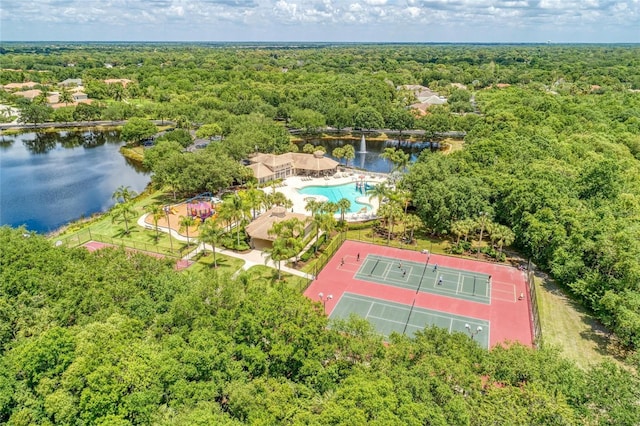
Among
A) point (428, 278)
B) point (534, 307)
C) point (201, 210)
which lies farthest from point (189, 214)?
point (534, 307)

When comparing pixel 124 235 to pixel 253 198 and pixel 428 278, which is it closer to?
pixel 253 198

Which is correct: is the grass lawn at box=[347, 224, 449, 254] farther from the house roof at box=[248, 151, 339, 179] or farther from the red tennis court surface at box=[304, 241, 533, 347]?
the house roof at box=[248, 151, 339, 179]

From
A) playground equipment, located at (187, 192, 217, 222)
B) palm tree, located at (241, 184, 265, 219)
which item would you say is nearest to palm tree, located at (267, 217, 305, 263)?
palm tree, located at (241, 184, 265, 219)

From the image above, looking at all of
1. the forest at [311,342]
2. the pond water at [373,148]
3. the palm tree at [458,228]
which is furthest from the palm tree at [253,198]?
the pond water at [373,148]

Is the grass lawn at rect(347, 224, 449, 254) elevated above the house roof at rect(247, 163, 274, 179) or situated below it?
below

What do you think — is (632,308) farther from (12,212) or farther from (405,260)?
(12,212)

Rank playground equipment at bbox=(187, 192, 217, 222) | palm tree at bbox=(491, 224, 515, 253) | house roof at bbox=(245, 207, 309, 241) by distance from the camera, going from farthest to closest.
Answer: playground equipment at bbox=(187, 192, 217, 222), house roof at bbox=(245, 207, 309, 241), palm tree at bbox=(491, 224, 515, 253)

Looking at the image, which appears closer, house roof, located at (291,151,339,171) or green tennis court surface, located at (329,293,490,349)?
green tennis court surface, located at (329,293,490,349)
